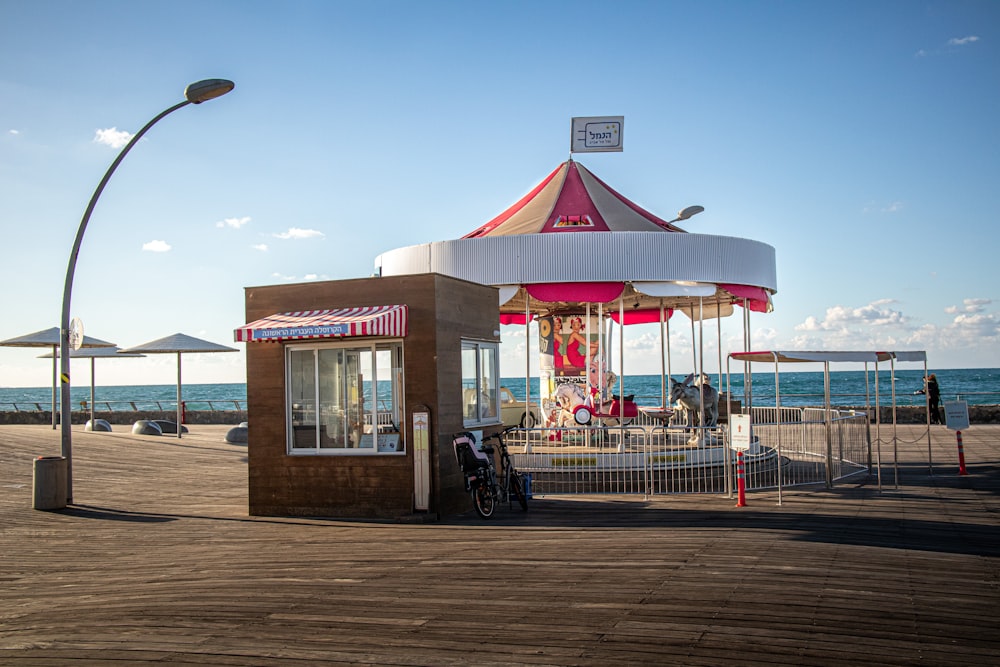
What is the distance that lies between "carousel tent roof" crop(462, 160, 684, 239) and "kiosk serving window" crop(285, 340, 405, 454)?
24.3 feet

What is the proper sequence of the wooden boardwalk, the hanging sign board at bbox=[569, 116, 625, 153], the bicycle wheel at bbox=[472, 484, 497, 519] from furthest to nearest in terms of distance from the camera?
the hanging sign board at bbox=[569, 116, 625, 153]
the bicycle wheel at bbox=[472, 484, 497, 519]
the wooden boardwalk

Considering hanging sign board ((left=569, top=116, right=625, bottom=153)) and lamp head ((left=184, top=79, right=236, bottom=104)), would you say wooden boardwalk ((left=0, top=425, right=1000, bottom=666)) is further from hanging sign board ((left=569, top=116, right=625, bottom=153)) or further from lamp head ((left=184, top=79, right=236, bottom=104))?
hanging sign board ((left=569, top=116, right=625, bottom=153))

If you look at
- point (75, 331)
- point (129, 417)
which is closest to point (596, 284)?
point (75, 331)

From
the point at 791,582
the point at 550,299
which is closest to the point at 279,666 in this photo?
the point at 791,582

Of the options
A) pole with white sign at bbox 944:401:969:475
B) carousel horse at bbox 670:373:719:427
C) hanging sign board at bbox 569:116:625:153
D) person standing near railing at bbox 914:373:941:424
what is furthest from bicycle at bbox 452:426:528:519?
person standing near railing at bbox 914:373:941:424

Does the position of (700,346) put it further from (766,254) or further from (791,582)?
(791,582)

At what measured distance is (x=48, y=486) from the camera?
14.4 m

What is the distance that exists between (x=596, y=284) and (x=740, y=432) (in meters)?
6.38

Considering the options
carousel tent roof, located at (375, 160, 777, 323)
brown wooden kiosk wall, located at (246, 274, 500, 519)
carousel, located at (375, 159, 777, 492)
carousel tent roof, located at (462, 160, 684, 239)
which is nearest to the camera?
brown wooden kiosk wall, located at (246, 274, 500, 519)

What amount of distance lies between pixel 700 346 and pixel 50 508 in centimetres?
1379

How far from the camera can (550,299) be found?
19.1 meters

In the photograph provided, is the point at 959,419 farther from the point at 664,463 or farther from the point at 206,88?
the point at 206,88

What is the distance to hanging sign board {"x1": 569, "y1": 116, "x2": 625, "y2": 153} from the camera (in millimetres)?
23562

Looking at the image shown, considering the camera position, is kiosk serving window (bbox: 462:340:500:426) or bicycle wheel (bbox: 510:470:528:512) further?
kiosk serving window (bbox: 462:340:500:426)
